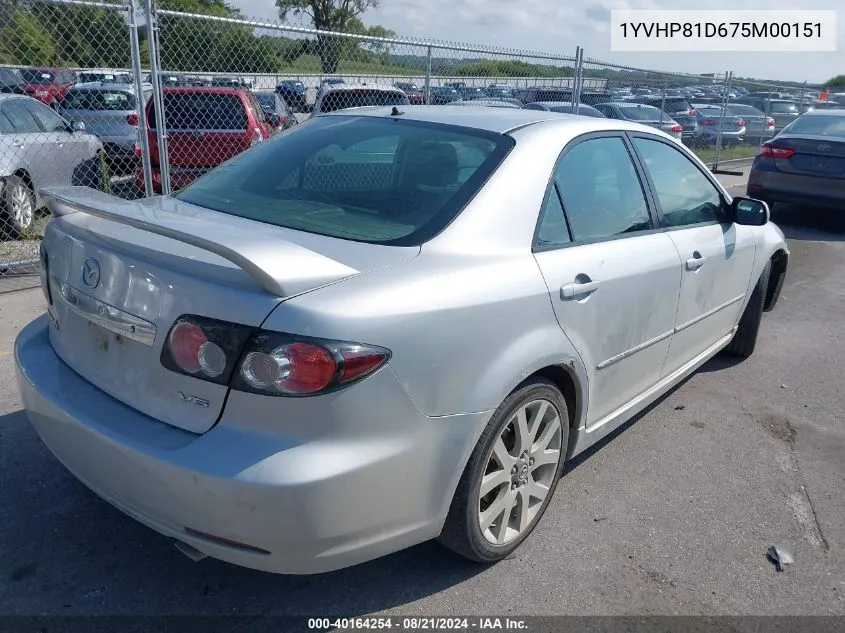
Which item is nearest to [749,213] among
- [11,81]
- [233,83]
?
[233,83]

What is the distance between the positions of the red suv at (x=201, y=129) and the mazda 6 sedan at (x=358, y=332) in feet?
18.1

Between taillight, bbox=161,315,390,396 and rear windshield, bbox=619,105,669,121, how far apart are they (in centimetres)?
1389

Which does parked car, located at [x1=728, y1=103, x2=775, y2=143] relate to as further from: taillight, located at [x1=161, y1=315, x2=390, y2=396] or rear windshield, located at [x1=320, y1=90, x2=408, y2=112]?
taillight, located at [x1=161, y1=315, x2=390, y2=396]

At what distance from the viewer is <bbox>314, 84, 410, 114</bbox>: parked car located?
32.6 feet

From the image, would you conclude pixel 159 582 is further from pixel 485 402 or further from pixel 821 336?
pixel 821 336

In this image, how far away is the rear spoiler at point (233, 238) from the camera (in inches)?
80.4

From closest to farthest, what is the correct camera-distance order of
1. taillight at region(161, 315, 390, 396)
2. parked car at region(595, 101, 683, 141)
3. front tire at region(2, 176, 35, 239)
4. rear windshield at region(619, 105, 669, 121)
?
taillight at region(161, 315, 390, 396), front tire at region(2, 176, 35, 239), parked car at region(595, 101, 683, 141), rear windshield at region(619, 105, 669, 121)

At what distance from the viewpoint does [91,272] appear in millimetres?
2430

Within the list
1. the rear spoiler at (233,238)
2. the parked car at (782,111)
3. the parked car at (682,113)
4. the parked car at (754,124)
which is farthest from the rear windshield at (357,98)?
the parked car at (782,111)

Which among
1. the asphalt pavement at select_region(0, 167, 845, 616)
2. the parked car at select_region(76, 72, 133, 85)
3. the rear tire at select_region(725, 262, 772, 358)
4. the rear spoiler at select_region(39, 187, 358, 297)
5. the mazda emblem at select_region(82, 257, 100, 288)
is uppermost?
the parked car at select_region(76, 72, 133, 85)

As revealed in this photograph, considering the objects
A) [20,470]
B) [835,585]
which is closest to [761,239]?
[835,585]

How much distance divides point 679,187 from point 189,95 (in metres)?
7.31

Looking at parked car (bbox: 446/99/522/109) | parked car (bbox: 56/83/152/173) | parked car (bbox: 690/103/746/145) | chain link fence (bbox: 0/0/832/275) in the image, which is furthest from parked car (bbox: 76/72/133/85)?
parked car (bbox: 690/103/746/145)

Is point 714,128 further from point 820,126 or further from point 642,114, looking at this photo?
point 820,126
